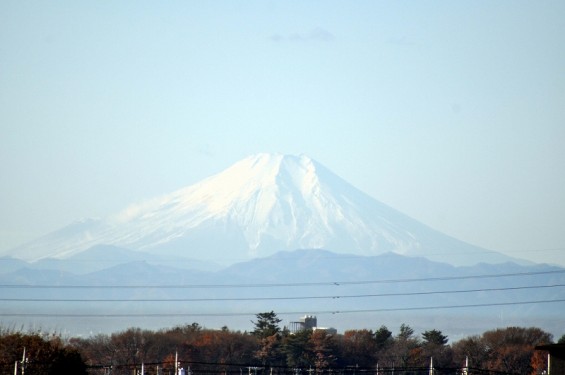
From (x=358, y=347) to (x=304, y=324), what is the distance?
151 ft

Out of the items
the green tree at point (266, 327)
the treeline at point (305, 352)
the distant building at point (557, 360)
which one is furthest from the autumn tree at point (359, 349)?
the distant building at point (557, 360)

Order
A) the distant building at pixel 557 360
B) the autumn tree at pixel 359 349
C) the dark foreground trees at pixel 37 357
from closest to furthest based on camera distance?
→ the distant building at pixel 557 360, the dark foreground trees at pixel 37 357, the autumn tree at pixel 359 349

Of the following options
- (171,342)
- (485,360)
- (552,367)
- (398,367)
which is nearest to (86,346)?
(171,342)

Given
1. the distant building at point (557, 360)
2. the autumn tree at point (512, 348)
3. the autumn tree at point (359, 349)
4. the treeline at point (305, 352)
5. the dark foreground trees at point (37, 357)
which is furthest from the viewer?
the autumn tree at point (359, 349)

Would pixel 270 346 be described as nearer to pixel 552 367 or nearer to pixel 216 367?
pixel 216 367

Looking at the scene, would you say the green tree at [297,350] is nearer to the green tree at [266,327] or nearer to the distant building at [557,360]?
the green tree at [266,327]

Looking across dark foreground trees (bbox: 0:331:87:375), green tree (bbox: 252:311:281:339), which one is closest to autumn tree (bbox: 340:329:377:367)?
green tree (bbox: 252:311:281:339)

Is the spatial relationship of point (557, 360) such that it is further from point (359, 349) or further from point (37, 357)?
point (359, 349)

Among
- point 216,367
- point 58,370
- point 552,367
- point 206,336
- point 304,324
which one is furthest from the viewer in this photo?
point 304,324

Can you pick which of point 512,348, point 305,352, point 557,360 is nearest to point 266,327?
point 305,352

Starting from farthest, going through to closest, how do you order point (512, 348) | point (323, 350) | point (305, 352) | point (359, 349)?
1. point (359, 349)
2. point (305, 352)
3. point (323, 350)
4. point (512, 348)

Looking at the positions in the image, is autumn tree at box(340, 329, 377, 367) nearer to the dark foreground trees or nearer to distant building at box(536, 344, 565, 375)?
the dark foreground trees

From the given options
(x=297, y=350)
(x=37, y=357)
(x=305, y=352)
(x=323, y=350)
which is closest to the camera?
(x=37, y=357)

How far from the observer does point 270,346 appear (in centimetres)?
13362
